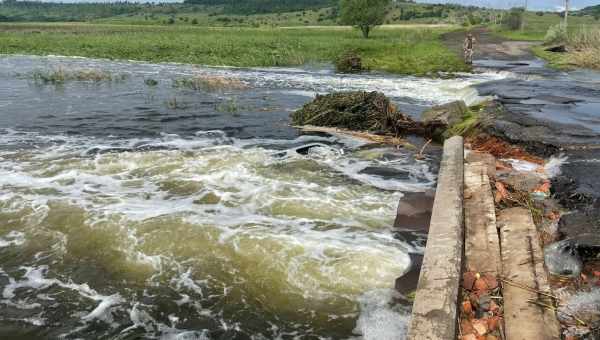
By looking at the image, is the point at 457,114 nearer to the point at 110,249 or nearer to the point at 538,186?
the point at 538,186

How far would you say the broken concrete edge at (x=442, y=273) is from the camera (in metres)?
3.93

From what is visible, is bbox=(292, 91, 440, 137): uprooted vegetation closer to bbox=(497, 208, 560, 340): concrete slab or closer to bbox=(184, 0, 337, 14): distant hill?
bbox=(497, 208, 560, 340): concrete slab

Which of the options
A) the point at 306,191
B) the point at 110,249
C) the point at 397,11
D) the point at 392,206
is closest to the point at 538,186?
the point at 392,206

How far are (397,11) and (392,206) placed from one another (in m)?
132

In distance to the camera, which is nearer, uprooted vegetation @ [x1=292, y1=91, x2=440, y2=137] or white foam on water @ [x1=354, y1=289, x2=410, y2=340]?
white foam on water @ [x1=354, y1=289, x2=410, y2=340]

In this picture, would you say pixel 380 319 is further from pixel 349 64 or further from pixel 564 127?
pixel 349 64

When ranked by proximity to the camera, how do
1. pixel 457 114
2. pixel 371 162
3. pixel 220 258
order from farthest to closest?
pixel 457 114 → pixel 371 162 → pixel 220 258

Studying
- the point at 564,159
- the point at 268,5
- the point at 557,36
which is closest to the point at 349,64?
the point at 557,36

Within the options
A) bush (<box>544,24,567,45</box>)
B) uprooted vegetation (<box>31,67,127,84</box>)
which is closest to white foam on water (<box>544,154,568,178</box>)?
uprooted vegetation (<box>31,67,127,84</box>)

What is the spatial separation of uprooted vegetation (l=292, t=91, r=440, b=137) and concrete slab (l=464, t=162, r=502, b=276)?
4.95 metres

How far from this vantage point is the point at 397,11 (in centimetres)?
12850

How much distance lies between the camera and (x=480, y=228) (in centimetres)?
603

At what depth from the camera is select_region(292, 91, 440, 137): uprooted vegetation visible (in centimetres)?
1291

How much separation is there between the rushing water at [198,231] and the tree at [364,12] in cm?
4732
